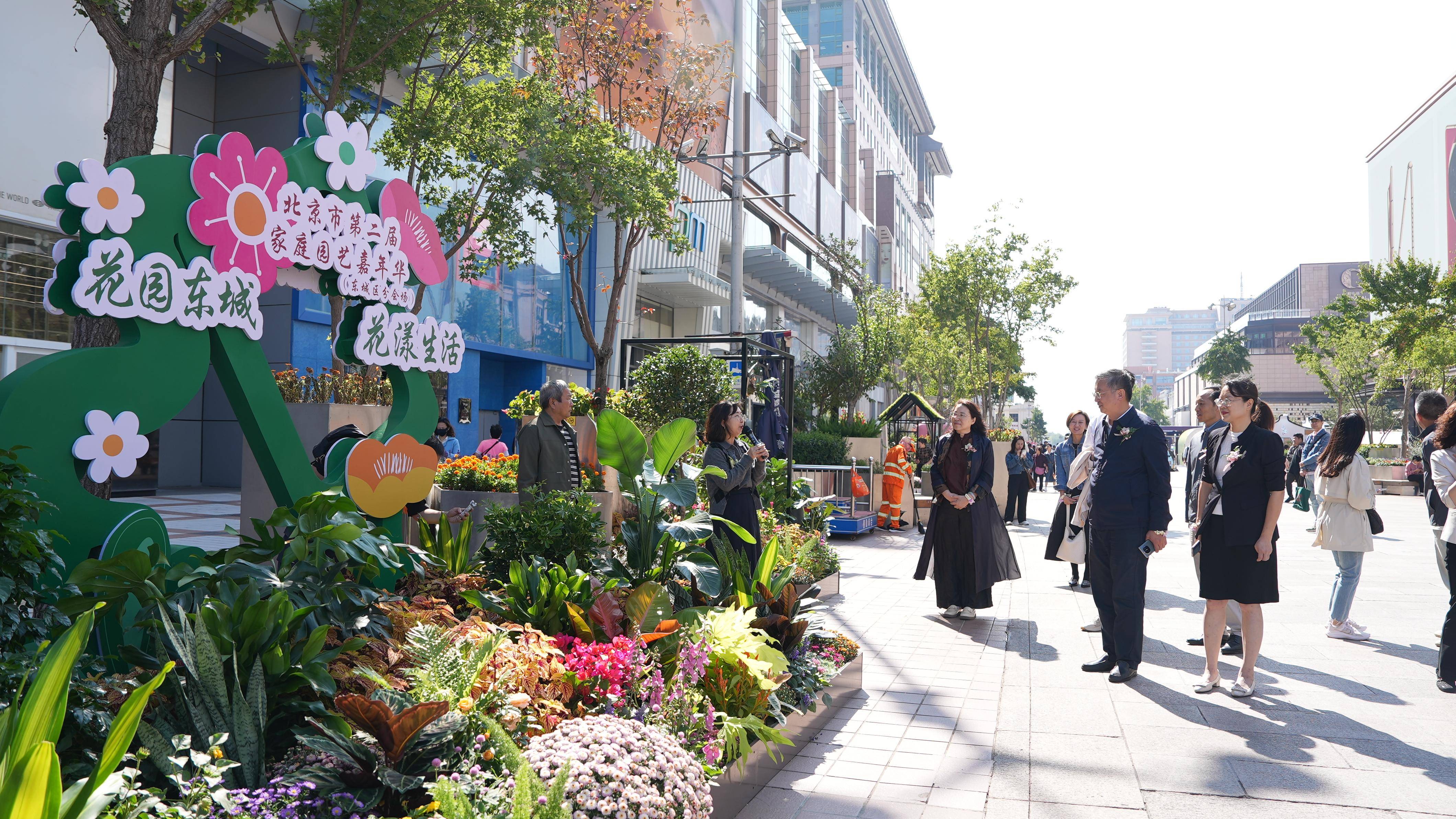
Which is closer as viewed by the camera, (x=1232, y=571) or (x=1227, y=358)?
(x=1232, y=571)

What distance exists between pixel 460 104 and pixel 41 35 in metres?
5.90

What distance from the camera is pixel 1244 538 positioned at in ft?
18.3

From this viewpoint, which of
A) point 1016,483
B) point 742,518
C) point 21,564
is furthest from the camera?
point 1016,483

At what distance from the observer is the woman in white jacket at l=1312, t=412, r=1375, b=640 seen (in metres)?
7.40

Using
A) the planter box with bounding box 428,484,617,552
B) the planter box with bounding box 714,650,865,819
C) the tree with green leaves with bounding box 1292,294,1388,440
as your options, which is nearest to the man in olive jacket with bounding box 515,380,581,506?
the planter box with bounding box 428,484,617,552

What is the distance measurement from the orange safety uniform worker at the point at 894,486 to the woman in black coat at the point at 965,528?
8.86 metres

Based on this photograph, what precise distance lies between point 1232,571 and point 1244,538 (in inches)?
8.8

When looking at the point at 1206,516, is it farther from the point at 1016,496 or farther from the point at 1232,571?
the point at 1016,496

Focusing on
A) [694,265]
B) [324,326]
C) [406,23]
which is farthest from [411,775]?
[694,265]

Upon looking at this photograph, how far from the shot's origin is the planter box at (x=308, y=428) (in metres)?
8.85

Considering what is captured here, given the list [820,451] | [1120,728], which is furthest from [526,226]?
[1120,728]

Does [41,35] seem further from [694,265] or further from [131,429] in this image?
[694,265]

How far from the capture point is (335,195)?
5402 millimetres

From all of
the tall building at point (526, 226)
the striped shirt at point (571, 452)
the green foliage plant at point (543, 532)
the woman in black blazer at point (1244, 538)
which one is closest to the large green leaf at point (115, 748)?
the green foliage plant at point (543, 532)
